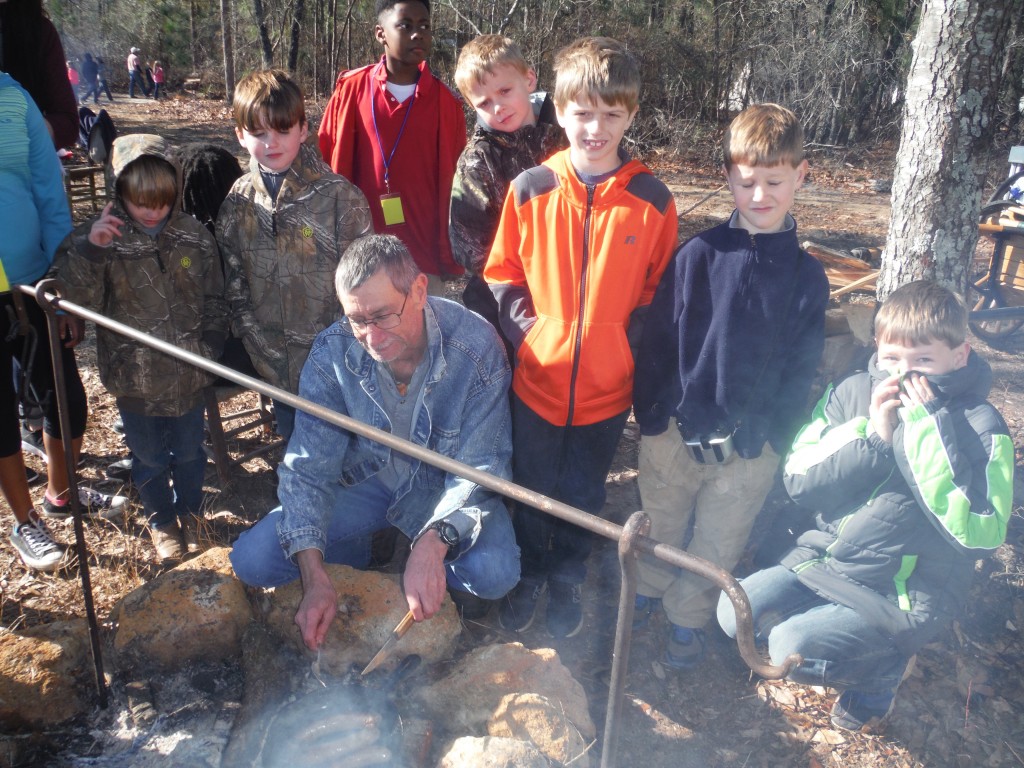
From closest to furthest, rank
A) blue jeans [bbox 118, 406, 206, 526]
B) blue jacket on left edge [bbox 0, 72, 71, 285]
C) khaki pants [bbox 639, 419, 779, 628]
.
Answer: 1. khaki pants [bbox 639, 419, 779, 628]
2. blue jacket on left edge [bbox 0, 72, 71, 285]
3. blue jeans [bbox 118, 406, 206, 526]

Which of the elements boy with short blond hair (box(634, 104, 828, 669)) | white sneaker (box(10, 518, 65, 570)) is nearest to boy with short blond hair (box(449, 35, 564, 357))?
boy with short blond hair (box(634, 104, 828, 669))

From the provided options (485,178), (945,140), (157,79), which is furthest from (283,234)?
(157,79)

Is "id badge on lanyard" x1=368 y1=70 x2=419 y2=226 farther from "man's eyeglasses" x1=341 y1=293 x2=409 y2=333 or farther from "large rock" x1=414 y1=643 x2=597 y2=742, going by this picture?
"large rock" x1=414 y1=643 x2=597 y2=742

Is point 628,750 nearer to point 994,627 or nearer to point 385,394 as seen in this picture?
point 385,394

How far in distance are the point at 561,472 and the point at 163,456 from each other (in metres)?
1.69

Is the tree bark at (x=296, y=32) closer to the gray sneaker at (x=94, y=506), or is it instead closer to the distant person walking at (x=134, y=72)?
the distant person walking at (x=134, y=72)

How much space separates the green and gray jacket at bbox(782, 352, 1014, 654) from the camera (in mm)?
2188

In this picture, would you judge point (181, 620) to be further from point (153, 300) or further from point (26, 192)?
point (26, 192)

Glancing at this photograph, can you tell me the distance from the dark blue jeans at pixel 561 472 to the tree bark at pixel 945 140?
2.12 meters

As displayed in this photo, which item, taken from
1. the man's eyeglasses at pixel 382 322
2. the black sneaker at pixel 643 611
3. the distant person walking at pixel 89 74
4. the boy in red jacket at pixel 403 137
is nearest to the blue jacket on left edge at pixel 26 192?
the boy in red jacket at pixel 403 137

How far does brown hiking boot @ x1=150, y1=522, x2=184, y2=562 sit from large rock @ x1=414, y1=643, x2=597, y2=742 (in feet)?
4.64

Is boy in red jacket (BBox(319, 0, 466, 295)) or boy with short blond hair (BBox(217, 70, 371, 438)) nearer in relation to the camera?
boy with short blond hair (BBox(217, 70, 371, 438))

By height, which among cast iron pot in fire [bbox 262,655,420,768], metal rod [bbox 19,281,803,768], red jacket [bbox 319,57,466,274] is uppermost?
red jacket [bbox 319,57,466,274]

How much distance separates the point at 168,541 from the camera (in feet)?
10.6
